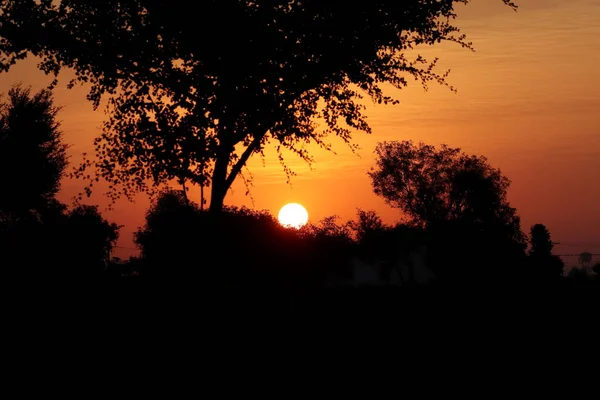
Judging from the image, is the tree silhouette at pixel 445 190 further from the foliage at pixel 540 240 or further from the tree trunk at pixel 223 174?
the tree trunk at pixel 223 174

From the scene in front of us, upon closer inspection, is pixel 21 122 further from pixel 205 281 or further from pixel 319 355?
pixel 319 355

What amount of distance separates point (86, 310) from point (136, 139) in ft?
25.1

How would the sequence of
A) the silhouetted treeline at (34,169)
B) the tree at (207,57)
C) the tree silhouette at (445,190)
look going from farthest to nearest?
the tree silhouette at (445,190), the silhouetted treeline at (34,169), the tree at (207,57)

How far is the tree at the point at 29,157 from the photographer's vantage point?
51625 mm

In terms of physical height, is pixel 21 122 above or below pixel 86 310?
above

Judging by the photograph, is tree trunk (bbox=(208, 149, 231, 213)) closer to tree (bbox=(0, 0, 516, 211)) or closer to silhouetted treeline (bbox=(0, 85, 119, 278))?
tree (bbox=(0, 0, 516, 211))

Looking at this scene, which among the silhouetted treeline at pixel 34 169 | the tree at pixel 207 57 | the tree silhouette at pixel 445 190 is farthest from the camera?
the tree silhouette at pixel 445 190

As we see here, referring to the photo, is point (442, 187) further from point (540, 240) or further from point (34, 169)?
point (34, 169)

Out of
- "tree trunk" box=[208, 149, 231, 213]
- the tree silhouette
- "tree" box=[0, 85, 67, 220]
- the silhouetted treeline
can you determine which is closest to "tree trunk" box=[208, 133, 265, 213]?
"tree trunk" box=[208, 149, 231, 213]

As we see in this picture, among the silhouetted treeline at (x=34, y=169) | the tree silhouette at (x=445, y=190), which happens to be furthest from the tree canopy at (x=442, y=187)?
the silhouetted treeline at (x=34, y=169)

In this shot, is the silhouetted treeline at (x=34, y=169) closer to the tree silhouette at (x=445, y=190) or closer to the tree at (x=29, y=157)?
the tree at (x=29, y=157)

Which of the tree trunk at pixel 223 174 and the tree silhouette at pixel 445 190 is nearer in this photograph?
the tree trunk at pixel 223 174

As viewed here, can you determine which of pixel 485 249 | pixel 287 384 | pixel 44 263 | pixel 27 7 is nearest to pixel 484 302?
pixel 287 384

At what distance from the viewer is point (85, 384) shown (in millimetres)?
16031
